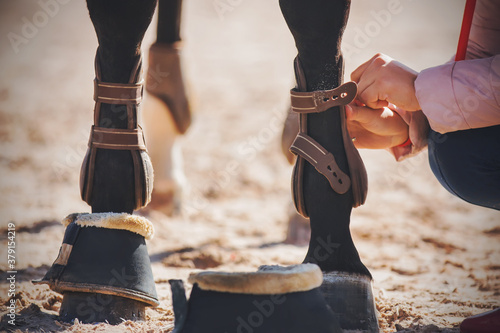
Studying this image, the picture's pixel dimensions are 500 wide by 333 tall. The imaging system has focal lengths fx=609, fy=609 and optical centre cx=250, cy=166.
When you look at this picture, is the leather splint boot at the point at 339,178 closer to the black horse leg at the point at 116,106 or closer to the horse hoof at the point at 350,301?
the horse hoof at the point at 350,301

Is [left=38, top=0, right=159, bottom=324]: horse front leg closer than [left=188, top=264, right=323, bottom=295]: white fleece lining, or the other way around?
[left=188, top=264, right=323, bottom=295]: white fleece lining

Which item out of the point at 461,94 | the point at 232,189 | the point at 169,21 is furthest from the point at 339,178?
the point at 232,189

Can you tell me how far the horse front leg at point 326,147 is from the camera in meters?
1.33

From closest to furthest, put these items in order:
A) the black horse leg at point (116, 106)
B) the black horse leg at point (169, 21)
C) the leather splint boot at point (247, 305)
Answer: the leather splint boot at point (247, 305)
the black horse leg at point (116, 106)
the black horse leg at point (169, 21)

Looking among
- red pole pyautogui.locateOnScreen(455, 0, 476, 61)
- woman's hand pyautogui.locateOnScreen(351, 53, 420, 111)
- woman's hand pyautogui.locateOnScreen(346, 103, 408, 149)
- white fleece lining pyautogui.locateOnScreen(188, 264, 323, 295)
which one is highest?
red pole pyautogui.locateOnScreen(455, 0, 476, 61)

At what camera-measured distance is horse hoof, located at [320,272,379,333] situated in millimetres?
1292

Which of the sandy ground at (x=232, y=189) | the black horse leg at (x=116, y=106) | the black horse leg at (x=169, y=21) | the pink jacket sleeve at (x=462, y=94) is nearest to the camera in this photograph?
the pink jacket sleeve at (x=462, y=94)

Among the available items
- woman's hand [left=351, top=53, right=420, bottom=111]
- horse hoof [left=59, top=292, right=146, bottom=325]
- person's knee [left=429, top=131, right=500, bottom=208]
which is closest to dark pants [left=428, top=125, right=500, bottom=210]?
person's knee [left=429, top=131, right=500, bottom=208]

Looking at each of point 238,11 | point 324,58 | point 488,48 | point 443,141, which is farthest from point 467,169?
point 238,11

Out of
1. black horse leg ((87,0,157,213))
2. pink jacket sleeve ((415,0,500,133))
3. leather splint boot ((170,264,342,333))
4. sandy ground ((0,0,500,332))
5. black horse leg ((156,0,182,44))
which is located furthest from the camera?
black horse leg ((156,0,182,44))

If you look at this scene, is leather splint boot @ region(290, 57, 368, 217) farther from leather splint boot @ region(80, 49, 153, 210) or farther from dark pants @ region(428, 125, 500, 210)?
leather splint boot @ region(80, 49, 153, 210)

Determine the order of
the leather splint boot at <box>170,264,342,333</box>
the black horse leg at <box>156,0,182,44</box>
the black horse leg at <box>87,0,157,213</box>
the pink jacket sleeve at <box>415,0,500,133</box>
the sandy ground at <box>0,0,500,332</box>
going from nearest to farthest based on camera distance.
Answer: the leather splint boot at <box>170,264,342,333</box>, the pink jacket sleeve at <box>415,0,500,133</box>, the black horse leg at <box>87,0,157,213</box>, the sandy ground at <box>0,0,500,332</box>, the black horse leg at <box>156,0,182,44</box>

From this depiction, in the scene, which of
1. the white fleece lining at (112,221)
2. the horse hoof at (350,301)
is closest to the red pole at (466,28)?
the horse hoof at (350,301)

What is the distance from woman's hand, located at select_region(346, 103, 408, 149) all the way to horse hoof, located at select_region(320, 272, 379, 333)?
360mm
